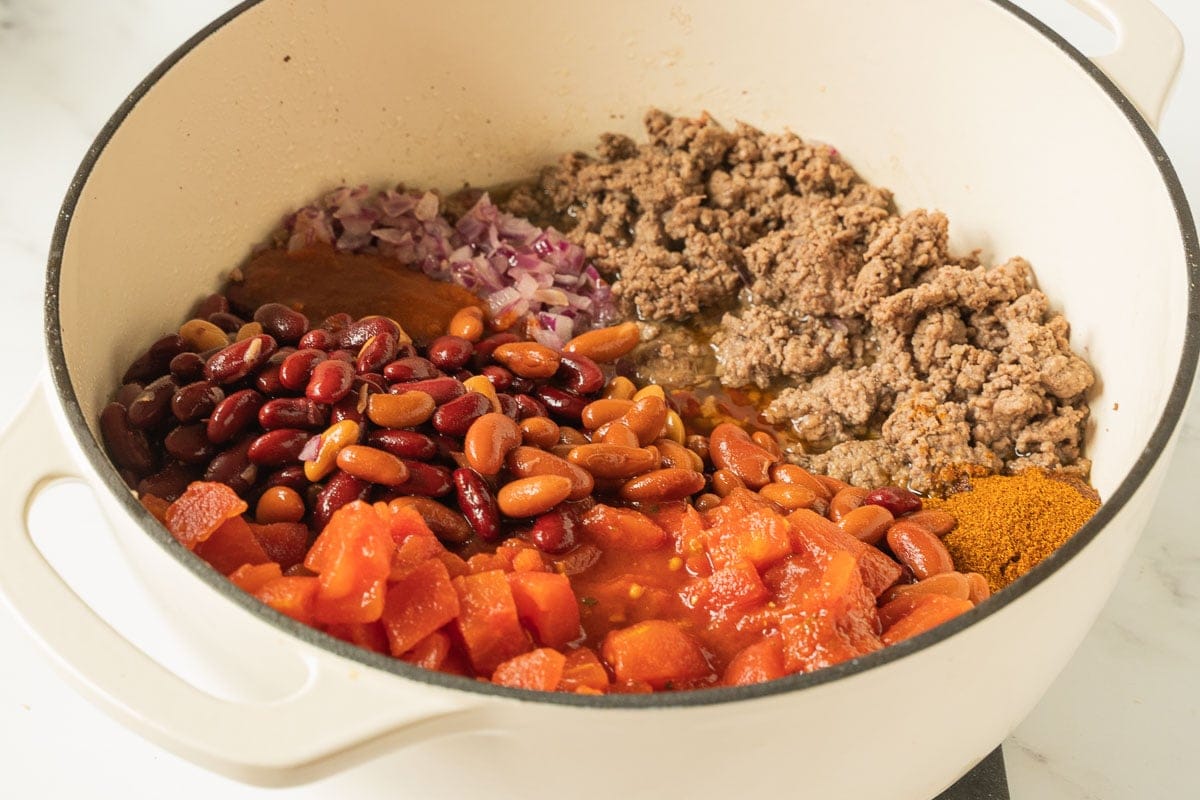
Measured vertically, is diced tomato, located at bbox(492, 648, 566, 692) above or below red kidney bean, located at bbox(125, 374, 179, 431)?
above

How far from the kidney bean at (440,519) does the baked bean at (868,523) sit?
578 mm

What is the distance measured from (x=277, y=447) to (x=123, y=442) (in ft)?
0.71

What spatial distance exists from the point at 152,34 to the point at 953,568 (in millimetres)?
2369

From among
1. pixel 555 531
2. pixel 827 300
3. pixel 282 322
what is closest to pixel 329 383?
pixel 282 322

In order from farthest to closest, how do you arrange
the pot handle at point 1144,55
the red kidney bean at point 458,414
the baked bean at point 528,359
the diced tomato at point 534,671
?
the baked bean at point 528,359 → the pot handle at point 1144,55 → the red kidney bean at point 458,414 → the diced tomato at point 534,671

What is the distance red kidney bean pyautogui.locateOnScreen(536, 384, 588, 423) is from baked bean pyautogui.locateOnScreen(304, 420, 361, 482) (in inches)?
15.6

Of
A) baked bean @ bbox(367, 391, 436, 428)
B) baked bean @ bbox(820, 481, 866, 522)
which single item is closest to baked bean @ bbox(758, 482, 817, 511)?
baked bean @ bbox(820, 481, 866, 522)

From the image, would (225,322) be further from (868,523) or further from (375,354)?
(868,523)

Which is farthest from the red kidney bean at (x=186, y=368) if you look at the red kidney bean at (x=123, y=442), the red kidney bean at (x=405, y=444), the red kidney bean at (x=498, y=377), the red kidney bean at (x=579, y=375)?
the red kidney bean at (x=579, y=375)

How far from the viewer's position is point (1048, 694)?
1.92 meters

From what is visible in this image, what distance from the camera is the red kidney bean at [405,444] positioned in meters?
1.79

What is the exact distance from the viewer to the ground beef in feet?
6.72

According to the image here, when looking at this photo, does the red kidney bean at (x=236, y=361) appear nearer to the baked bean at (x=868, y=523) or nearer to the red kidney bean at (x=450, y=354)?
the red kidney bean at (x=450, y=354)

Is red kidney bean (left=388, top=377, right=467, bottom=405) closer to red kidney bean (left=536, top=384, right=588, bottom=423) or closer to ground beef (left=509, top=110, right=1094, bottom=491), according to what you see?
red kidney bean (left=536, top=384, right=588, bottom=423)
